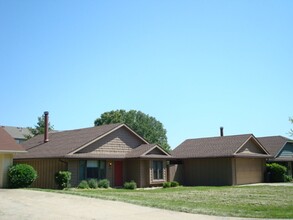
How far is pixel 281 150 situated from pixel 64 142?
930 inches

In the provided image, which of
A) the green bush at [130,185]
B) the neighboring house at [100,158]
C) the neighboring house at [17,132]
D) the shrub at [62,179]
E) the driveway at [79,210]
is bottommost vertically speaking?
the green bush at [130,185]

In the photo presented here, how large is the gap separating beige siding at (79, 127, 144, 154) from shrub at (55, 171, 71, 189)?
2484 millimetres

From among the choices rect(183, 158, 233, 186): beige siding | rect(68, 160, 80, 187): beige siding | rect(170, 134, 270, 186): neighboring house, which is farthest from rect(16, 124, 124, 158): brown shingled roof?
rect(183, 158, 233, 186): beige siding

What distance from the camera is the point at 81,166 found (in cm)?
2972

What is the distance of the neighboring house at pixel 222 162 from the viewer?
3503 cm

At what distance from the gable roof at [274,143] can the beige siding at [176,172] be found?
35.3 ft

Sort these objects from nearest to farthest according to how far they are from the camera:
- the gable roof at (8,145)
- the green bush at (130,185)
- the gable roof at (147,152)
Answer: the gable roof at (8,145), the green bush at (130,185), the gable roof at (147,152)

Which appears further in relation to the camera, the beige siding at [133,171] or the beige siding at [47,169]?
the beige siding at [133,171]

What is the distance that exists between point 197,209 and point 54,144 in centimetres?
2020

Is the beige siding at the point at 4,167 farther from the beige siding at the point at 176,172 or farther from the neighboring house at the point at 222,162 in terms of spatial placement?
the neighboring house at the point at 222,162

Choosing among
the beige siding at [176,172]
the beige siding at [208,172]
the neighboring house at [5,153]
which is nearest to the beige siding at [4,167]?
the neighboring house at [5,153]

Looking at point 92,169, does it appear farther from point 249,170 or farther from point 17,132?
point 17,132

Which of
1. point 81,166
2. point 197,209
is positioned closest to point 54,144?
point 81,166

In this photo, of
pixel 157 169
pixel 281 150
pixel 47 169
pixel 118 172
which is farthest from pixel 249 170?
pixel 47 169
